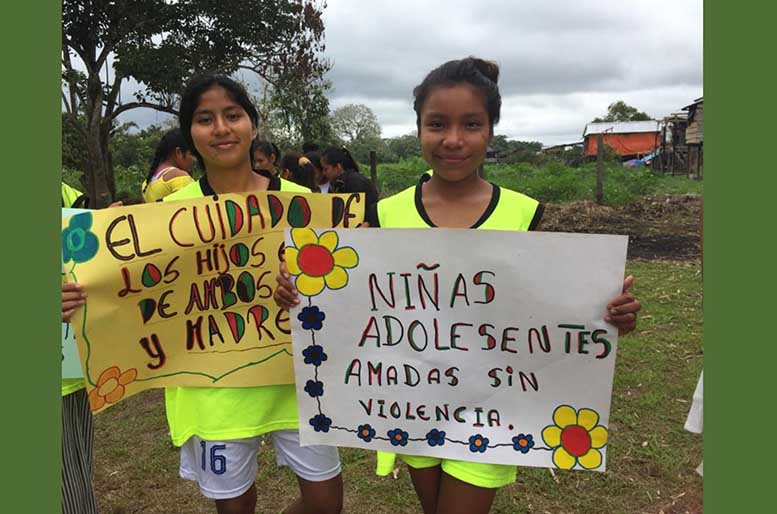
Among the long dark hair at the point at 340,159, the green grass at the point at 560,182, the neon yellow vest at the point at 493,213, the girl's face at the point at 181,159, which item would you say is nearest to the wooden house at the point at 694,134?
the green grass at the point at 560,182

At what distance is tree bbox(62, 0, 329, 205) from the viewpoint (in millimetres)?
8977

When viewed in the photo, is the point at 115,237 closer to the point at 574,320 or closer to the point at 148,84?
the point at 574,320

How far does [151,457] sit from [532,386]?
8.83 ft

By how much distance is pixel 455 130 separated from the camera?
166cm

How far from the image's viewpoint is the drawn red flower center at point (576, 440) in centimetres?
170

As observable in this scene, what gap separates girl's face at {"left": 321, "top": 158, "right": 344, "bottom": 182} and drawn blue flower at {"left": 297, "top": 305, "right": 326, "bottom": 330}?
464 cm

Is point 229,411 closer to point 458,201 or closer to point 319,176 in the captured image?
point 458,201

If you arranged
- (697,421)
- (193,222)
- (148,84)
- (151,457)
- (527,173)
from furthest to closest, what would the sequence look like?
(527,173) < (148,84) < (151,457) < (193,222) < (697,421)

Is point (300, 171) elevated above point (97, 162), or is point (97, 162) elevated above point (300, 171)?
point (97, 162)

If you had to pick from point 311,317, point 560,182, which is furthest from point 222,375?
point 560,182

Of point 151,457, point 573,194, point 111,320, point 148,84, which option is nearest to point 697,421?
point 111,320

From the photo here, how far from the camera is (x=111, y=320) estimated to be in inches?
73.0

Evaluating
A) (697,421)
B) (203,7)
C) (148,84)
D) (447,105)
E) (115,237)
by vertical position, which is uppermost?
(203,7)

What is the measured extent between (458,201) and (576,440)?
2.73 ft
